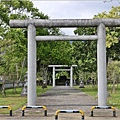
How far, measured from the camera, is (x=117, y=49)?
33.2 metres

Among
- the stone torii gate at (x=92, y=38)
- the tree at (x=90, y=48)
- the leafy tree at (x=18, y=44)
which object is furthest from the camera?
the tree at (x=90, y=48)

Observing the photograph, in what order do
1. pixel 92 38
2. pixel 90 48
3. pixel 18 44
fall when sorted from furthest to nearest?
1. pixel 90 48
2. pixel 18 44
3. pixel 92 38

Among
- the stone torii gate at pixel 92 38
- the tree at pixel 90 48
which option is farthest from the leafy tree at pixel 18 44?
the stone torii gate at pixel 92 38

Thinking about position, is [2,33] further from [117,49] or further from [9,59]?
[117,49]

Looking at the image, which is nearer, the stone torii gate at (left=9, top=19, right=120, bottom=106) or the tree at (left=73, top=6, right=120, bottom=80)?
the stone torii gate at (left=9, top=19, right=120, bottom=106)

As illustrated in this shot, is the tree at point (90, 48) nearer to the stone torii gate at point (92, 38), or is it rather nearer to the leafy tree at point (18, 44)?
the leafy tree at point (18, 44)

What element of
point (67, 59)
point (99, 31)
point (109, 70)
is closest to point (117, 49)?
point (109, 70)

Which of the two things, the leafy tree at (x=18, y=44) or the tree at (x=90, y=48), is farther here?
the tree at (x=90, y=48)

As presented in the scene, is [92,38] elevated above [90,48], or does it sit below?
below

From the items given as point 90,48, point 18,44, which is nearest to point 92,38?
point 18,44

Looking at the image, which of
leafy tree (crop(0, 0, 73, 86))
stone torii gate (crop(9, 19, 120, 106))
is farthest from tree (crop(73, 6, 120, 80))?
stone torii gate (crop(9, 19, 120, 106))

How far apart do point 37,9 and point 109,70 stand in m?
9.79

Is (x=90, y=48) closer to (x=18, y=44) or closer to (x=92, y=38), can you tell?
(x=18, y=44)

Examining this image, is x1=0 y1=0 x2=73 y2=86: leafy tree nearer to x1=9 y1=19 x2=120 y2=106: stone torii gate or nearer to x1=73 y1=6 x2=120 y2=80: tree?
x1=73 y1=6 x2=120 y2=80: tree
